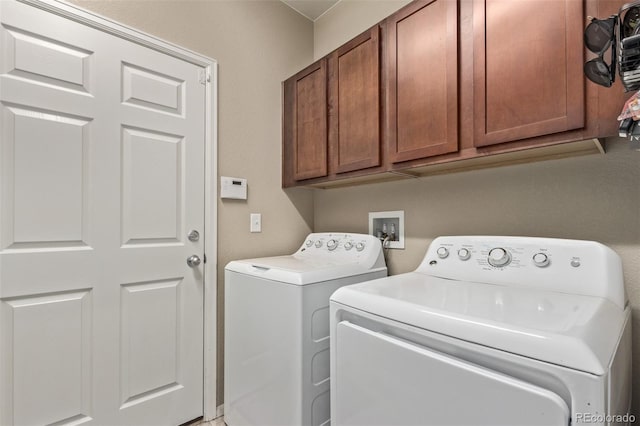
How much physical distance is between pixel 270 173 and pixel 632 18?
5.79ft

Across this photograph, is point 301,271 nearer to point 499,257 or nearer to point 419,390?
point 419,390

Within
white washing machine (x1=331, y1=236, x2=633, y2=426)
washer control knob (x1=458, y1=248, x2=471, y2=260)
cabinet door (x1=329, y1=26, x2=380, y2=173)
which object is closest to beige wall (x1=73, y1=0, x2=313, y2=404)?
cabinet door (x1=329, y1=26, x2=380, y2=173)

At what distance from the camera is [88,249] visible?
1.39m

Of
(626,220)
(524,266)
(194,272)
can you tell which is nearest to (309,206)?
(194,272)

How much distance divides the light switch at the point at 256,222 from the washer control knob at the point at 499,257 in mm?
1353

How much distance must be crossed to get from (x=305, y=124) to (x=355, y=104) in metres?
0.43

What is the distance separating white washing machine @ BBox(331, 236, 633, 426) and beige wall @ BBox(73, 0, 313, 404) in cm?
105

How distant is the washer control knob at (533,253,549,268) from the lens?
1.07 metres

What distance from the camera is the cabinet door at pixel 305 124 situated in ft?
6.07

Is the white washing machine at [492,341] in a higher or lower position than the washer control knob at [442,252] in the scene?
lower

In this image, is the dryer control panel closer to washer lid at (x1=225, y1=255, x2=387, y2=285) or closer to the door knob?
washer lid at (x1=225, y1=255, x2=387, y2=285)

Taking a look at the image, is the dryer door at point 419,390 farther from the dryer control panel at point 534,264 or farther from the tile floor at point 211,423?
the tile floor at point 211,423

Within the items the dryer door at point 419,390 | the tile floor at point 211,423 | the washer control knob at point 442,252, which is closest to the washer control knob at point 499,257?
the washer control knob at point 442,252

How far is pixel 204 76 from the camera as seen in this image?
178 cm
